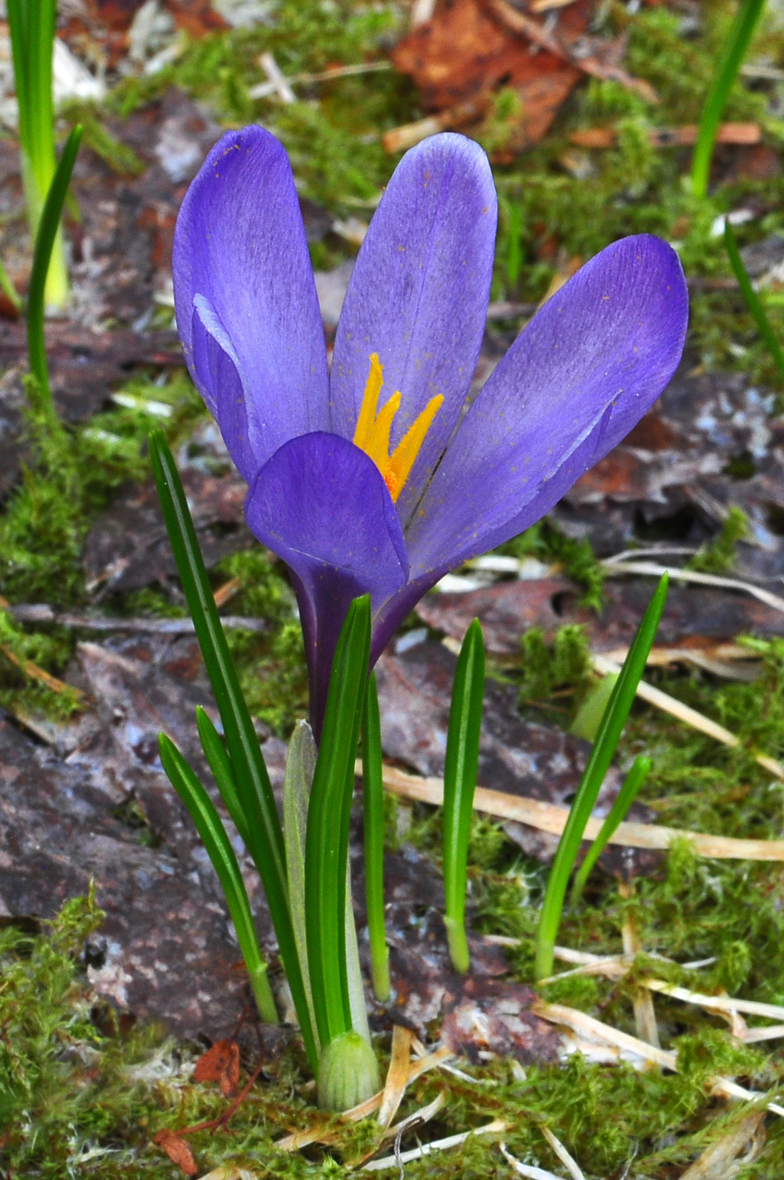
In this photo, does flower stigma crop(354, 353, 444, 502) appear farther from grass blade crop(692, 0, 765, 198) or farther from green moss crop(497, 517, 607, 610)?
grass blade crop(692, 0, 765, 198)

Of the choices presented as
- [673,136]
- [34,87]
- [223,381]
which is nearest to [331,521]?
[223,381]

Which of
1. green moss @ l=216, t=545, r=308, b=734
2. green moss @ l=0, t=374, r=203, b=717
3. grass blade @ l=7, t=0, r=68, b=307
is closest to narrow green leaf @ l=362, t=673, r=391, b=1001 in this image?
green moss @ l=216, t=545, r=308, b=734

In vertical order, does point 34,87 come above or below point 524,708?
above

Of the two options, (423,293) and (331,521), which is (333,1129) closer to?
(331,521)

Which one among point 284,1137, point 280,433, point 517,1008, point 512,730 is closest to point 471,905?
point 517,1008

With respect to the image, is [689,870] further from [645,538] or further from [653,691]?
[645,538]

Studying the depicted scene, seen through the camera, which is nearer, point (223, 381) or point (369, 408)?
point (223, 381)
